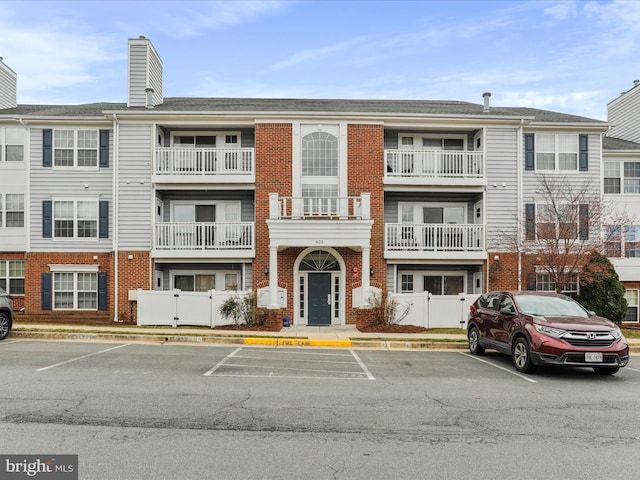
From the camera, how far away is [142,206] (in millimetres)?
20906

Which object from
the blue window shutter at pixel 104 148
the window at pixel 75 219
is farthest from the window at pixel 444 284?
the blue window shutter at pixel 104 148

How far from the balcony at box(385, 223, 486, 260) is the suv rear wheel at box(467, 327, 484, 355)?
6875 mm

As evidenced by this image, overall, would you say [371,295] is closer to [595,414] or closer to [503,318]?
[503,318]

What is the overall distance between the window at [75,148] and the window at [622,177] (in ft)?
71.9

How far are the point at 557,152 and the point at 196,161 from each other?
1482 cm

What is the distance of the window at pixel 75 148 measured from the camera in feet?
69.5

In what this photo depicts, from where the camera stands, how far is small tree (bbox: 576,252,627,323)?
1969 cm

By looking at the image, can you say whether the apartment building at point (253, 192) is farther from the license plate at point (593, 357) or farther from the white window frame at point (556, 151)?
the license plate at point (593, 357)

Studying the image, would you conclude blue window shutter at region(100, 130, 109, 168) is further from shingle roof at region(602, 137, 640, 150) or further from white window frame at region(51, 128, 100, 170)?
shingle roof at region(602, 137, 640, 150)

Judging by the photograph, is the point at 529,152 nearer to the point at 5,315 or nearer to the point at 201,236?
the point at 201,236

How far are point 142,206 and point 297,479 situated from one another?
1769 cm

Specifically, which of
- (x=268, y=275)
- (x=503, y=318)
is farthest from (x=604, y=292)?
(x=268, y=275)

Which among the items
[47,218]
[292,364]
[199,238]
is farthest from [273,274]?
[47,218]

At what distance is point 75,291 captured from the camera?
21.2 metres
